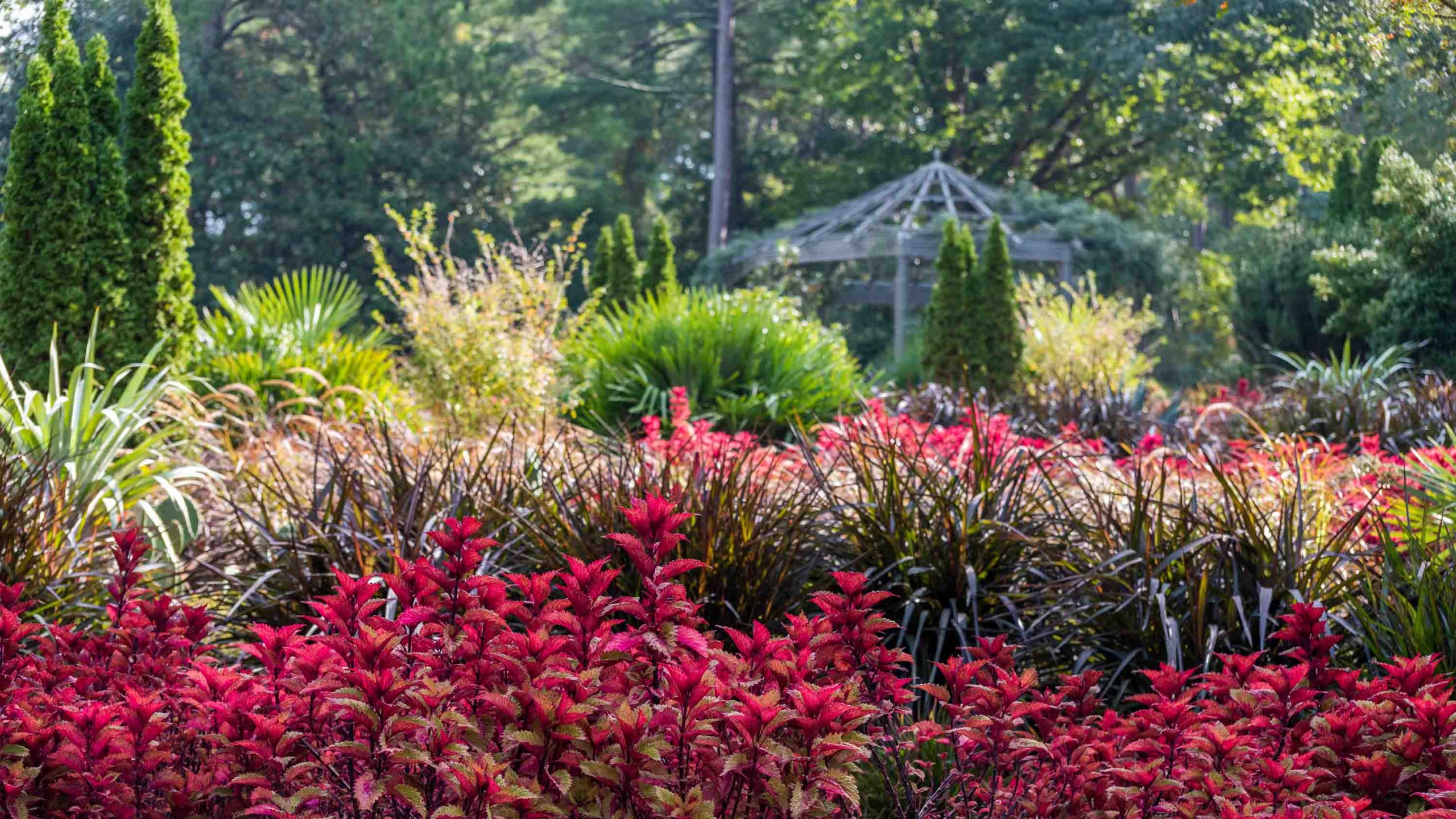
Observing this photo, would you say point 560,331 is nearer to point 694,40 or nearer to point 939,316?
point 939,316

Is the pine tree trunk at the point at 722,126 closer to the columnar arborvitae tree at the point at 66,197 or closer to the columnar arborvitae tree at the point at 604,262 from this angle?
the columnar arborvitae tree at the point at 604,262

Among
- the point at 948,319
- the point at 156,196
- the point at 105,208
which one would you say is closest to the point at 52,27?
the point at 105,208

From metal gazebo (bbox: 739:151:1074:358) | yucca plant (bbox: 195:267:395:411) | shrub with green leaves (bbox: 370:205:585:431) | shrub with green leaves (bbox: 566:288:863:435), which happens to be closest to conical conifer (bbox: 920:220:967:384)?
shrub with green leaves (bbox: 566:288:863:435)

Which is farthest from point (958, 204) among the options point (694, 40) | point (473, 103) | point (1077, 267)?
point (473, 103)

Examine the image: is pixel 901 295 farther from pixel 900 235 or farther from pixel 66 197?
pixel 66 197

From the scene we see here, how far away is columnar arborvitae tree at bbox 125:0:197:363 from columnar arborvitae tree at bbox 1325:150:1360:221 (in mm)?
10682

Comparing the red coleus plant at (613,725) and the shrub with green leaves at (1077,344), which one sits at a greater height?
the red coleus plant at (613,725)

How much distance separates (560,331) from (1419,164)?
23.9 feet

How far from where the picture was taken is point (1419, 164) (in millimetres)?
8156

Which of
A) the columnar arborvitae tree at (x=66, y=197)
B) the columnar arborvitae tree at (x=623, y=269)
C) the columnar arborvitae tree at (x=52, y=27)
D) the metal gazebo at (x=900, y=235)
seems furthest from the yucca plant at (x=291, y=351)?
the metal gazebo at (x=900, y=235)

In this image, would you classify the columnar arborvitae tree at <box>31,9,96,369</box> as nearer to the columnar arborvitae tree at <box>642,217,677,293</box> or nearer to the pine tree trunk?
the columnar arborvitae tree at <box>642,217,677,293</box>

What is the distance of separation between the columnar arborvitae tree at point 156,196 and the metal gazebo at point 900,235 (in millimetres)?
10535

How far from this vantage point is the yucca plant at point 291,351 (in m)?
7.75

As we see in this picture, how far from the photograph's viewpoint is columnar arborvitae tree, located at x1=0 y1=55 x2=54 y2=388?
6.83 m
